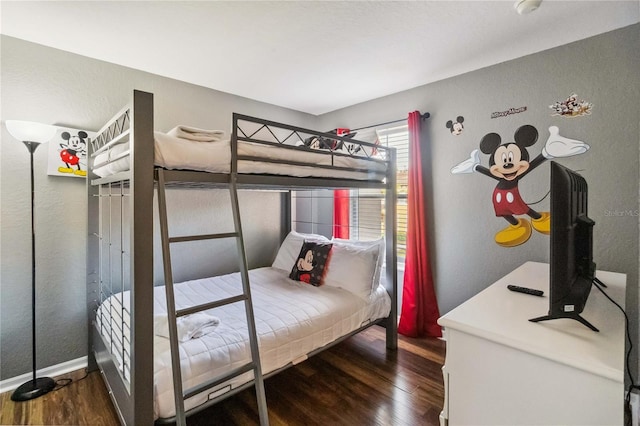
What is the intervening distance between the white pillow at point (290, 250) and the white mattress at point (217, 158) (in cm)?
→ 112

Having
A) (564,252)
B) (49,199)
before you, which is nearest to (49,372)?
(49,199)

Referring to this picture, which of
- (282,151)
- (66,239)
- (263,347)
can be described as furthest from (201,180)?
(66,239)

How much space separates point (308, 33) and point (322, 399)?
246 centimetres

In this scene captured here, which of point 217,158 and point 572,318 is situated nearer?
point 572,318

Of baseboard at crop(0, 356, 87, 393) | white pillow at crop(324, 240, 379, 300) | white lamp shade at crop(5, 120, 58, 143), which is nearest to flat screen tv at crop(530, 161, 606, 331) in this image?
white pillow at crop(324, 240, 379, 300)

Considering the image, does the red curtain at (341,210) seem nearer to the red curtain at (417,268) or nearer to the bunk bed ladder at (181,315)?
the red curtain at (417,268)

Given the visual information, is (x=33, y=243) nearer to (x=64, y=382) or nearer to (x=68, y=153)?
→ (x=68, y=153)

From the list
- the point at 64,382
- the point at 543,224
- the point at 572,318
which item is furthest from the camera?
the point at 543,224

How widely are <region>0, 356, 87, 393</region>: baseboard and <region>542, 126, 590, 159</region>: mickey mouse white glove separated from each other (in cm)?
400

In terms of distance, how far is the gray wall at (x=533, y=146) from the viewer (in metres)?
1.93

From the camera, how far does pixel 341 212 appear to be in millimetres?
3479

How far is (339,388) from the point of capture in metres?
2.04

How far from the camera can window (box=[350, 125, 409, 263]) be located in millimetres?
3125

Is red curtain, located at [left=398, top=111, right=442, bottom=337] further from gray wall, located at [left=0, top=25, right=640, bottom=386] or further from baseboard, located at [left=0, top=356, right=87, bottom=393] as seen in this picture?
baseboard, located at [left=0, top=356, right=87, bottom=393]
